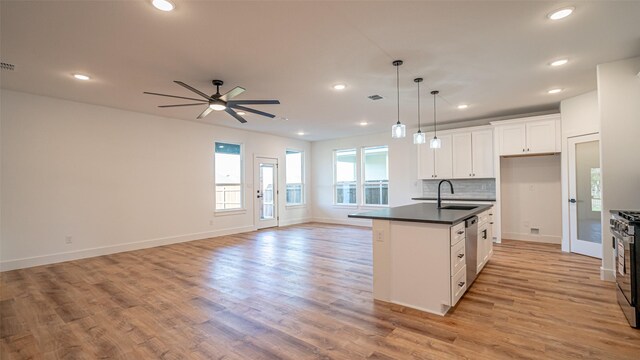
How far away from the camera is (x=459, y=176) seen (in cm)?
654

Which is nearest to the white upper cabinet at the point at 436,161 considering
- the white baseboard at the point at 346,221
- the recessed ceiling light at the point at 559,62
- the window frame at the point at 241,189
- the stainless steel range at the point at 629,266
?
the white baseboard at the point at 346,221

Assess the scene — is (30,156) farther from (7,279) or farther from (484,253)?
(484,253)

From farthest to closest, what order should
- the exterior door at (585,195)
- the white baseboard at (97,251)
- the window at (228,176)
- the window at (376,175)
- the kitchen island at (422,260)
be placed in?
1. the window at (376,175)
2. the window at (228,176)
3. the exterior door at (585,195)
4. the white baseboard at (97,251)
5. the kitchen island at (422,260)

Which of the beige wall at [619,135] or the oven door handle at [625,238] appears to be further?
the beige wall at [619,135]

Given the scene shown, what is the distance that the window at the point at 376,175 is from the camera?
8297mm

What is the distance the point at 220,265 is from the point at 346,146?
556 cm

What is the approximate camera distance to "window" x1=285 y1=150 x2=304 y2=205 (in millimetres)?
9266

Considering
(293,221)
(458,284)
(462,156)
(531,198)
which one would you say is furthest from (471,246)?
(293,221)

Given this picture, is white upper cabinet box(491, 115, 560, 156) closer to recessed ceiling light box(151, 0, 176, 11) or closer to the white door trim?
the white door trim

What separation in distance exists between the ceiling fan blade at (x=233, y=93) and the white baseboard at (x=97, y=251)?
3.83m

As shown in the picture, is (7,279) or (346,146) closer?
(7,279)

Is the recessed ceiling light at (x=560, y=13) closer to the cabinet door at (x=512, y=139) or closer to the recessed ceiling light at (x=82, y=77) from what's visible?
the cabinet door at (x=512, y=139)

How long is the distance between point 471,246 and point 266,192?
6.05 metres

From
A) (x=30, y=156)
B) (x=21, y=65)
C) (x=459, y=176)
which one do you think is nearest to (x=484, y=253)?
(x=459, y=176)
